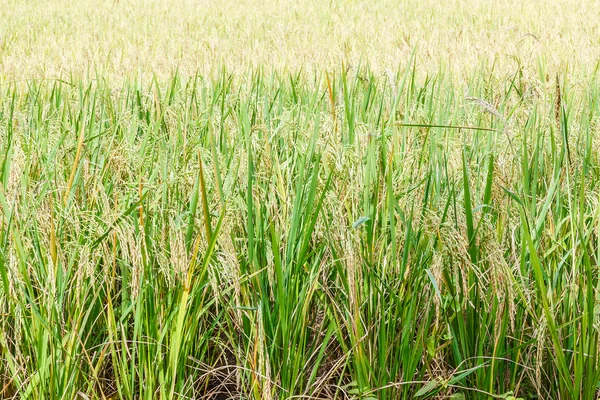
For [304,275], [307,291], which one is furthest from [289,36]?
[307,291]

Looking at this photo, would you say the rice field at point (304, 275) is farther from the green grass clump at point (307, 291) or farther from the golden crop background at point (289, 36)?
the golden crop background at point (289, 36)

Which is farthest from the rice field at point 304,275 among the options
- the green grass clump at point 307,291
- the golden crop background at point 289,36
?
the golden crop background at point 289,36

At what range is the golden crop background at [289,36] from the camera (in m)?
3.66

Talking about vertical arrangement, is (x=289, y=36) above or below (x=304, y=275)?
above

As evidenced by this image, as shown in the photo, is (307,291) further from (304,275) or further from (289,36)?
(289,36)

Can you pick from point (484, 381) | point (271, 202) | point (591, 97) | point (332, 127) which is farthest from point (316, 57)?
point (484, 381)

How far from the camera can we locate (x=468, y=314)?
1.32 metres

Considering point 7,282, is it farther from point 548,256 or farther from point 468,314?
point 548,256

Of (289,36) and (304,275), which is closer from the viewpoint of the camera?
(304,275)

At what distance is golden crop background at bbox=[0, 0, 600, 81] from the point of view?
3664mm

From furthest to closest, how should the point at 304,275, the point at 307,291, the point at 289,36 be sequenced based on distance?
the point at 289,36 → the point at 304,275 → the point at 307,291

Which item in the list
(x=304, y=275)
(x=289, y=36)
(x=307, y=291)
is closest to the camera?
(x=307, y=291)

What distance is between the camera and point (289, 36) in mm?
4863

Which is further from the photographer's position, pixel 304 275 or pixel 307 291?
pixel 304 275
